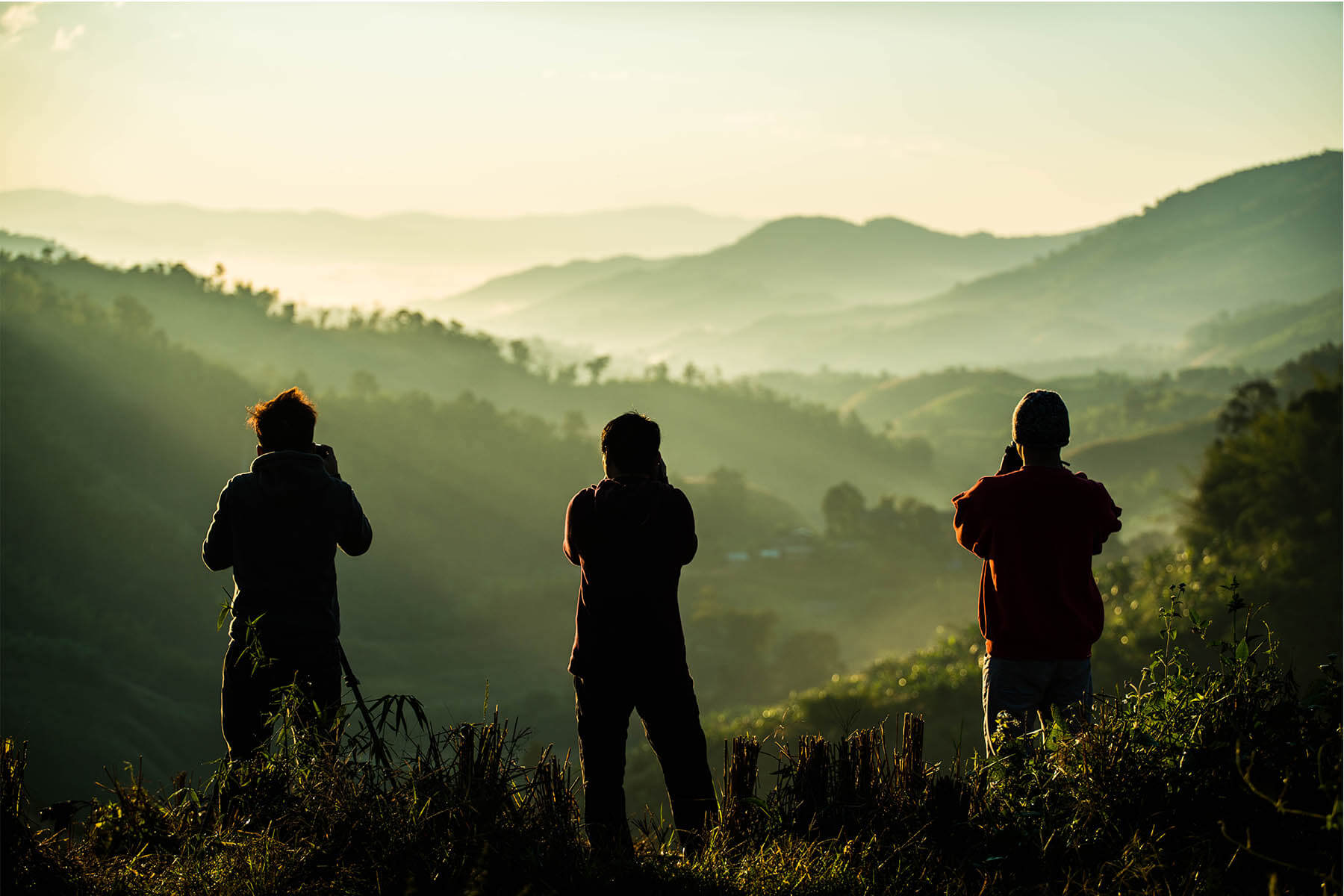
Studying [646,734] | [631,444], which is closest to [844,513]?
[646,734]

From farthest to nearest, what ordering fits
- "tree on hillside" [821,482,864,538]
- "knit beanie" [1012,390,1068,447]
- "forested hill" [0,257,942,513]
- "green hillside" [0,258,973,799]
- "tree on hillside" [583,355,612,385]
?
"tree on hillside" [583,355,612,385], "forested hill" [0,257,942,513], "tree on hillside" [821,482,864,538], "green hillside" [0,258,973,799], "knit beanie" [1012,390,1068,447]

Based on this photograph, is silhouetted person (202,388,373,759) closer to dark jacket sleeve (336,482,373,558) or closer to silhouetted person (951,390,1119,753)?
dark jacket sleeve (336,482,373,558)

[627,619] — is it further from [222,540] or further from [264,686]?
[222,540]

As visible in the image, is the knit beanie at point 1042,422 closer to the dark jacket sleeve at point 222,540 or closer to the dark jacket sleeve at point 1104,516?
the dark jacket sleeve at point 1104,516

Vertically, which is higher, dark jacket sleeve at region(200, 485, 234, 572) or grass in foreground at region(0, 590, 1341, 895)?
Answer: dark jacket sleeve at region(200, 485, 234, 572)

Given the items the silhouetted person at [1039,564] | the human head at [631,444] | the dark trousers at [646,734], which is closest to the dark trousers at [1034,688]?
the silhouetted person at [1039,564]

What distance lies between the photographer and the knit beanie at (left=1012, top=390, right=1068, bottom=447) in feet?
12.6

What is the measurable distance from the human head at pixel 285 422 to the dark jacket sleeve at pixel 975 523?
242 centimetres

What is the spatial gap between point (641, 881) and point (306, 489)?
1.82 meters

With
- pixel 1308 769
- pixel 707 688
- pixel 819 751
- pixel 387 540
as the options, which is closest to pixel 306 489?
pixel 819 751

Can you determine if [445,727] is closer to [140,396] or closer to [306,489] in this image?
[306,489]

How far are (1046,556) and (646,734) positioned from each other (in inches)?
62.4

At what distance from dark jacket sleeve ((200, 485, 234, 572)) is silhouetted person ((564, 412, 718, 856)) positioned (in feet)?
4.12

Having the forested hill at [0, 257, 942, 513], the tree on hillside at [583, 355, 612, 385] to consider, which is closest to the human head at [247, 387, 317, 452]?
the forested hill at [0, 257, 942, 513]
